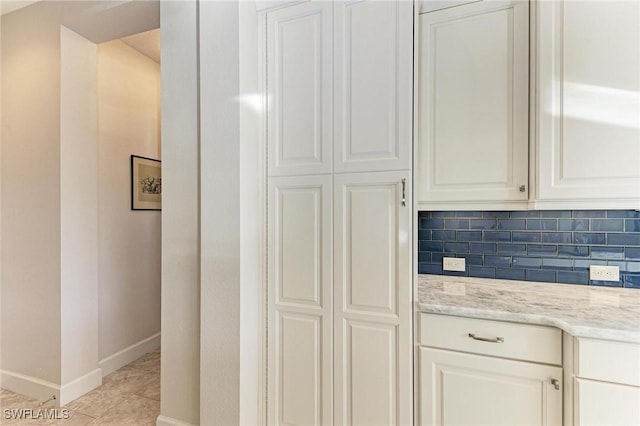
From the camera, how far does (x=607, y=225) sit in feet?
5.54

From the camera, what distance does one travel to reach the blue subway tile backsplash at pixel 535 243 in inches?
65.6

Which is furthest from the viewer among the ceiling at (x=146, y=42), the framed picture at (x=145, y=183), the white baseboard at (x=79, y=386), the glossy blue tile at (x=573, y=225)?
the framed picture at (x=145, y=183)

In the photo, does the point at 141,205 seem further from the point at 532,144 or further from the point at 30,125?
the point at 532,144

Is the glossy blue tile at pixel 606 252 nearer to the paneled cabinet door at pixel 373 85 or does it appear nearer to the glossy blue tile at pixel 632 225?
the glossy blue tile at pixel 632 225

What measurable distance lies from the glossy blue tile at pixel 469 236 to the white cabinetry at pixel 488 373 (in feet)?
2.24

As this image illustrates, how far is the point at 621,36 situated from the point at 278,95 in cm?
157

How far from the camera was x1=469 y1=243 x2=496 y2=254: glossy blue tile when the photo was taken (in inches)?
74.8

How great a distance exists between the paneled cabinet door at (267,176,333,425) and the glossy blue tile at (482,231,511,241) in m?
0.99

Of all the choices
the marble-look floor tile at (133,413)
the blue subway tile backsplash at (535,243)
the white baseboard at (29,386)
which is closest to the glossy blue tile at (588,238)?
the blue subway tile backsplash at (535,243)

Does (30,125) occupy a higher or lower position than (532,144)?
higher

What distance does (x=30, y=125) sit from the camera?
232 centimetres

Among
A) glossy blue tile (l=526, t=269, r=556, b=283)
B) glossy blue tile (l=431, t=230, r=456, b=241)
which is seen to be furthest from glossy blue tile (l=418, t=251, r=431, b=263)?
glossy blue tile (l=526, t=269, r=556, b=283)

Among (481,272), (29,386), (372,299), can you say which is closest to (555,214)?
(481,272)

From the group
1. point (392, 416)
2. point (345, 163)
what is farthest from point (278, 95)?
point (392, 416)
